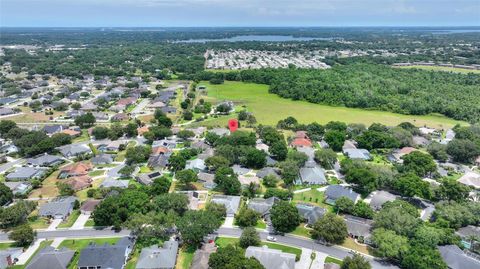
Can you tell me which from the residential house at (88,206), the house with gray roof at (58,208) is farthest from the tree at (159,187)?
the house with gray roof at (58,208)

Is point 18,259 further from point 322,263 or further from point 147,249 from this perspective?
point 322,263

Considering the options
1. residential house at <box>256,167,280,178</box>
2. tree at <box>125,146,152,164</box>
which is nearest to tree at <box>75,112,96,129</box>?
tree at <box>125,146,152,164</box>

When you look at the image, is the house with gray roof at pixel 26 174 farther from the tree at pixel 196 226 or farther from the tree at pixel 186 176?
the tree at pixel 196 226

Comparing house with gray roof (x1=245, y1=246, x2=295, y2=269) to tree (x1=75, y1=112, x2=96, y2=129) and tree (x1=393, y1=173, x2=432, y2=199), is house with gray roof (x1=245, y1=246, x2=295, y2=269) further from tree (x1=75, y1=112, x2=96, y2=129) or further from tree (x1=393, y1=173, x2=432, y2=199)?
tree (x1=75, y1=112, x2=96, y2=129)

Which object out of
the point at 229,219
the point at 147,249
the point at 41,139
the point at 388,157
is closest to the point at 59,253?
the point at 147,249

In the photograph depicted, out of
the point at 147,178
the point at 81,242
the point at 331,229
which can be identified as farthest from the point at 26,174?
the point at 331,229

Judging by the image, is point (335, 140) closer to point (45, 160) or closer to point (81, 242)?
point (81, 242)
